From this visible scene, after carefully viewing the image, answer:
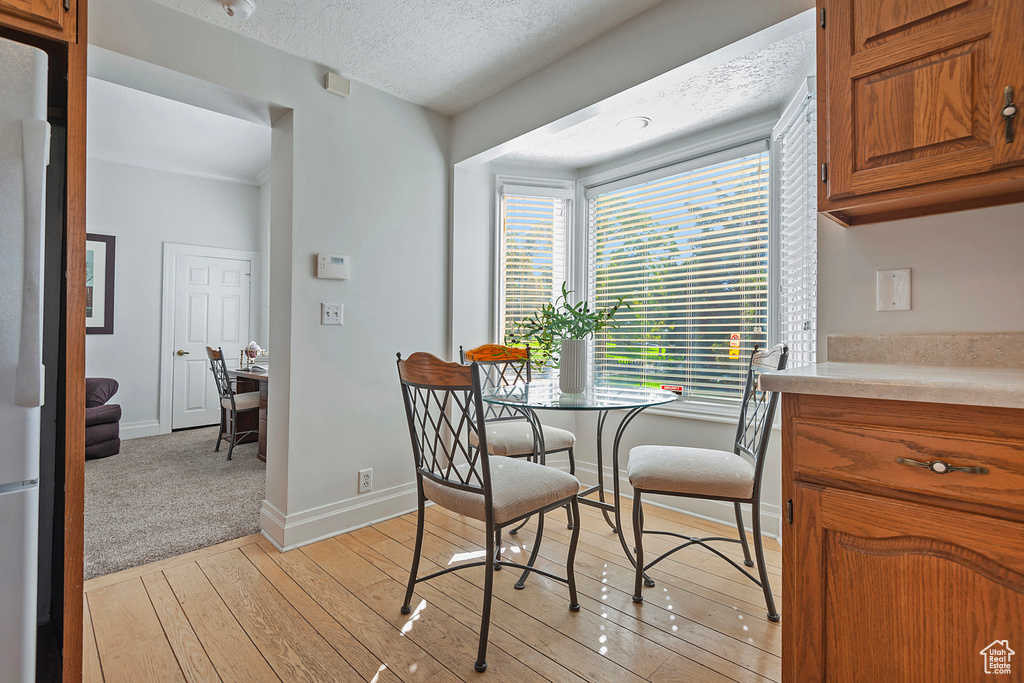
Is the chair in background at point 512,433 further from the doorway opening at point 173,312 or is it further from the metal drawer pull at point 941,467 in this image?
the metal drawer pull at point 941,467

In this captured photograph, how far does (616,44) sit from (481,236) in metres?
1.48

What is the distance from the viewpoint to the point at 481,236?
131 inches

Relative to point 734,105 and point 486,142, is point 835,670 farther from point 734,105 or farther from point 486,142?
point 486,142

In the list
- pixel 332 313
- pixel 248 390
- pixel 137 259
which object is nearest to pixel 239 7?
pixel 332 313

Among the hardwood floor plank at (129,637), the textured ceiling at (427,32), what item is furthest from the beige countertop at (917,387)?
the hardwood floor plank at (129,637)

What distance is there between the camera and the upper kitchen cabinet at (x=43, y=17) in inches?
45.8

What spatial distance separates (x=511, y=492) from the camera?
5.37 ft

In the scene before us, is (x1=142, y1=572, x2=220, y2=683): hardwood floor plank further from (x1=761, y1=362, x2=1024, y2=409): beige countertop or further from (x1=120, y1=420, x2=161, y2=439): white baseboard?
(x1=120, y1=420, x2=161, y2=439): white baseboard

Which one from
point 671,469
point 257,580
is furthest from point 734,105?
point 257,580

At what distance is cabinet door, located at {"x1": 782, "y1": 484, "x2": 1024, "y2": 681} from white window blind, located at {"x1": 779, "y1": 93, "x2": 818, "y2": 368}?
1406 millimetres

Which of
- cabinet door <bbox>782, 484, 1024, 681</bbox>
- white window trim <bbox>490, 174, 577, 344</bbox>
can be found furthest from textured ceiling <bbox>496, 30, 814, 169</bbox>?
cabinet door <bbox>782, 484, 1024, 681</bbox>

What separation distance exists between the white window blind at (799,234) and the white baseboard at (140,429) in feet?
18.9

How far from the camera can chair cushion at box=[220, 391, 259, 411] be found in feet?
13.7

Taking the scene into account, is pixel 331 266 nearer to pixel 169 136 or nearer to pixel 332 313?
pixel 332 313
